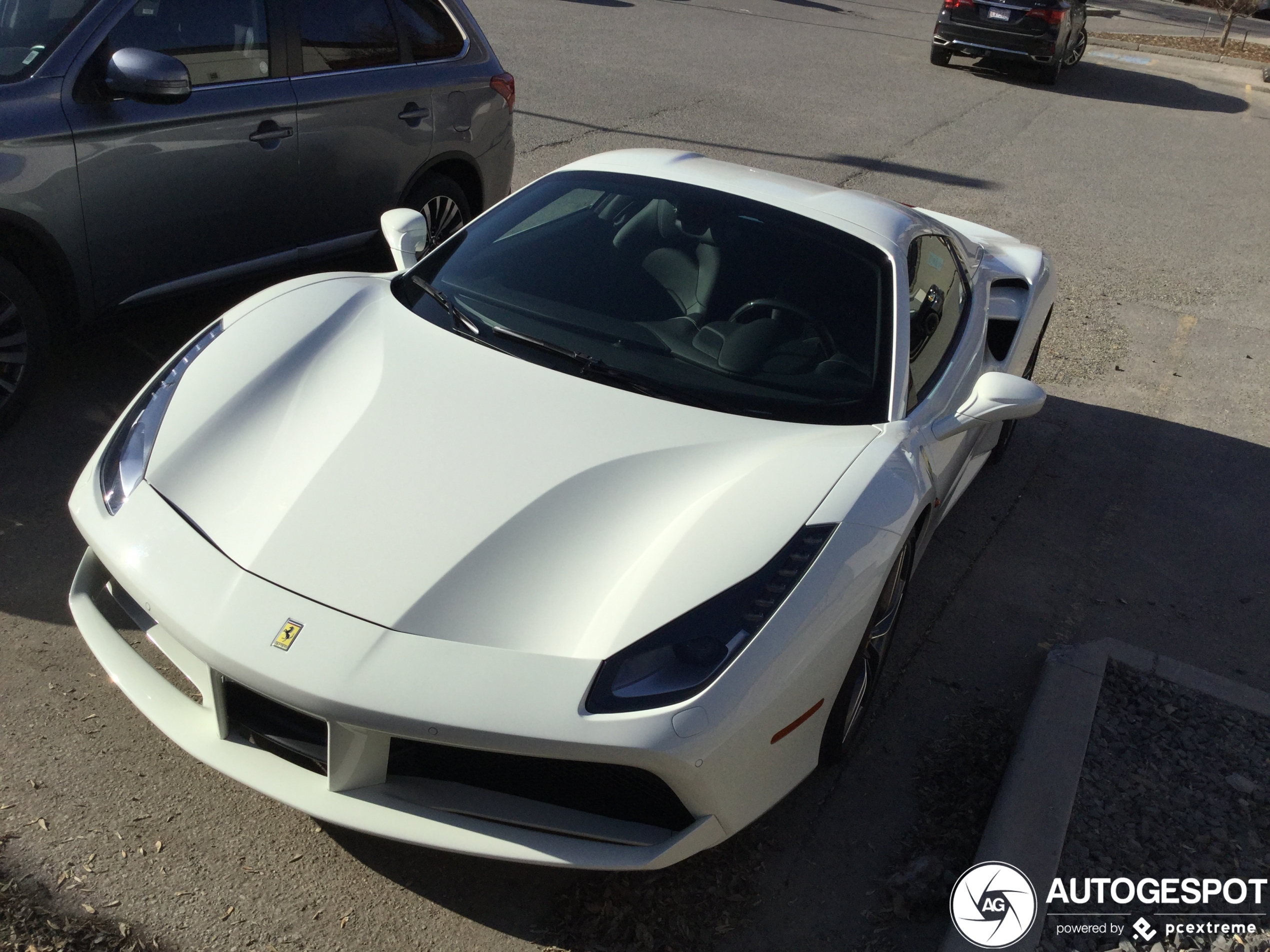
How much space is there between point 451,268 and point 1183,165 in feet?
35.7

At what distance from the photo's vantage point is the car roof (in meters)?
3.82

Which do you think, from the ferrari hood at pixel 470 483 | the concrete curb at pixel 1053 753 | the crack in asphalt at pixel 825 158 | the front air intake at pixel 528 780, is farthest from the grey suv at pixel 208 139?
the crack in asphalt at pixel 825 158

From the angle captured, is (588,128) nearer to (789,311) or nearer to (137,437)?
(789,311)

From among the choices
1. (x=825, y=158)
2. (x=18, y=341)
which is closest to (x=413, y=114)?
(x=18, y=341)

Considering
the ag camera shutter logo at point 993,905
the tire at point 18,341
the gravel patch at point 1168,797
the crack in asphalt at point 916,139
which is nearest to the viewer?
the ag camera shutter logo at point 993,905

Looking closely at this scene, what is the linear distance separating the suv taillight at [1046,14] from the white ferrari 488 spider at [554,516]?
44.0 ft

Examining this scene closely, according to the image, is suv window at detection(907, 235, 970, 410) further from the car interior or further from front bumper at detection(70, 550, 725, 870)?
front bumper at detection(70, 550, 725, 870)

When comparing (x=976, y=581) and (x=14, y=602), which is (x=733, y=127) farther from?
(x=14, y=602)

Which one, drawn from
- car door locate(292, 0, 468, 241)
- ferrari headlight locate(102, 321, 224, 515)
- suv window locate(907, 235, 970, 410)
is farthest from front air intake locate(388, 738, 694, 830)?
car door locate(292, 0, 468, 241)

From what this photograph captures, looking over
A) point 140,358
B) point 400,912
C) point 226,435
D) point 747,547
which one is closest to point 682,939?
point 400,912

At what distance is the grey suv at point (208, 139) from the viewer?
4121mm

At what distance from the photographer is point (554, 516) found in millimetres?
2789

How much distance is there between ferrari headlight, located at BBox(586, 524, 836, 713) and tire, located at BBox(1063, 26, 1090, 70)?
16.1 metres

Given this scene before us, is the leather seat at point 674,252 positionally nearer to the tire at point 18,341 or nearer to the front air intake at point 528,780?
the front air intake at point 528,780
